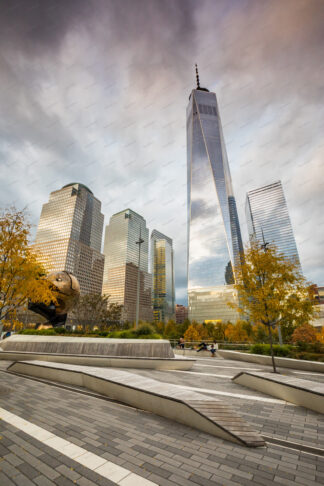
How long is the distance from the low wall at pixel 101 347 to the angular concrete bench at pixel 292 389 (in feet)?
19.9

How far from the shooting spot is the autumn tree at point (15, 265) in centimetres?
888

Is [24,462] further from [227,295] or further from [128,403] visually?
[227,295]

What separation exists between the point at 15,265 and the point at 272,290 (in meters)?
12.8

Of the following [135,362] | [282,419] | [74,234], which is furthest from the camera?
[74,234]

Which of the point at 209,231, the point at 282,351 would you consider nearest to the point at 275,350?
the point at 282,351

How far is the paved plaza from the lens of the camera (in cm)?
307

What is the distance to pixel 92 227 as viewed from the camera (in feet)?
583

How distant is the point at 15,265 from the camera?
29.0ft

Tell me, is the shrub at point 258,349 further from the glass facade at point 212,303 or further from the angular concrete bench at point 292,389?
the glass facade at point 212,303

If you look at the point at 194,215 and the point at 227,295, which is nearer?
the point at 227,295

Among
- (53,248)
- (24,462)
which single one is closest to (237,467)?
(24,462)

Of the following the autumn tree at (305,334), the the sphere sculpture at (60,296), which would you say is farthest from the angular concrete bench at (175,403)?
the autumn tree at (305,334)

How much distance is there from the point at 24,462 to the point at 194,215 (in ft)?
354

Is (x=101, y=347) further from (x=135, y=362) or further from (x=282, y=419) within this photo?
(x=282, y=419)
